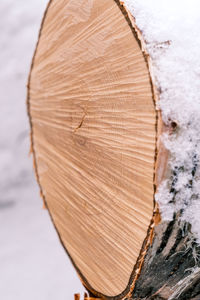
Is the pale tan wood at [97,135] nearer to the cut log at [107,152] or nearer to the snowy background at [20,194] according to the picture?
the cut log at [107,152]

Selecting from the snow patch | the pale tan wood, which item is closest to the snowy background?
the pale tan wood

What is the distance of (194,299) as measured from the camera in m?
0.94

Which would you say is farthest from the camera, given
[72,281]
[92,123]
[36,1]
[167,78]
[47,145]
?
[36,1]

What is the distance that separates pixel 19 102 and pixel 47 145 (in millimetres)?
863

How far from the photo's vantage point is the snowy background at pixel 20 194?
5.46 feet

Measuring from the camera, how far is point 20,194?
1996mm

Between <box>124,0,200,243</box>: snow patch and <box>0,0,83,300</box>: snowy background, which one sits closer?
<box>124,0,200,243</box>: snow patch

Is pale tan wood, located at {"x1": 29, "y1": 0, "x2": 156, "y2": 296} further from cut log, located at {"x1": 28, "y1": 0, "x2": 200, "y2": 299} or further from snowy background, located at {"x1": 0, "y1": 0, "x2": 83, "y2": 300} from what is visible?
snowy background, located at {"x1": 0, "y1": 0, "x2": 83, "y2": 300}

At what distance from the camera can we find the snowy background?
5.46 feet

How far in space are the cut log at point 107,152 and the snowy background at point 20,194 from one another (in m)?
0.63

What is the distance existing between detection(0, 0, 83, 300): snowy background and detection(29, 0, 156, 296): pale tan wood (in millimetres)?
621

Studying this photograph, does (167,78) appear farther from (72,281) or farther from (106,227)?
(72,281)

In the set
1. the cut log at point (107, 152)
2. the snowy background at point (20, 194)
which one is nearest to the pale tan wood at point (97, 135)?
the cut log at point (107, 152)

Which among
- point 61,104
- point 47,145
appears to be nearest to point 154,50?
point 61,104
